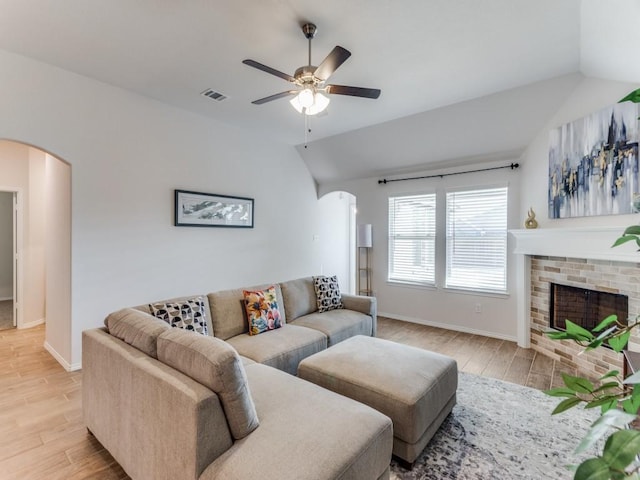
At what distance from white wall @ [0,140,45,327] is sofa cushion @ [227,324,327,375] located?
3927mm

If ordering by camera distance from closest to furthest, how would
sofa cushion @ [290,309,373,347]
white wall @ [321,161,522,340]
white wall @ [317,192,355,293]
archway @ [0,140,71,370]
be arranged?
sofa cushion @ [290,309,373,347] < archway @ [0,140,71,370] < white wall @ [321,161,522,340] < white wall @ [317,192,355,293]

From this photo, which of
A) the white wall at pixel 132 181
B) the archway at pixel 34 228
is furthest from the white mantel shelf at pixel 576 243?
the archway at pixel 34 228

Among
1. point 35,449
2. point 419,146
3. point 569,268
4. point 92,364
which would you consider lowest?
point 35,449

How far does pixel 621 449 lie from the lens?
17.2 inches

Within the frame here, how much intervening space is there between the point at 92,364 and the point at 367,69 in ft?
10.5

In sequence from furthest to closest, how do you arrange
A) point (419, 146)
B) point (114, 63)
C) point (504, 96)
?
1. point (419, 146)
2. point (504, 96)
3. point (114, 63)

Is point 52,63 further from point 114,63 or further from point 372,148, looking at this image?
point 372,148

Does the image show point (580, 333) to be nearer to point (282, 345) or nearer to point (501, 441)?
point (501, 441)

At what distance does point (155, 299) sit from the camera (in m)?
3.86

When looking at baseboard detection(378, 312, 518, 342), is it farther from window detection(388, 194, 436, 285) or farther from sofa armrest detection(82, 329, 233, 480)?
sofa armrest detection(82, 329, 233, 480)

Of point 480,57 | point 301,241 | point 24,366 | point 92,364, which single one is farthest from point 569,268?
point 24,366

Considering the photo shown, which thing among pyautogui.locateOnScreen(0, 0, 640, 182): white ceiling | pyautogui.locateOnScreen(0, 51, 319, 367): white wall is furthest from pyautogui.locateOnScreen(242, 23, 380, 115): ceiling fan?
pyautogui.locateOnScreen(0, 51, 319, 367): white wall

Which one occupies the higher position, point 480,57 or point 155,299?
point 480,57

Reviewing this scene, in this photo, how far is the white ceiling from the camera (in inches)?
89.3
